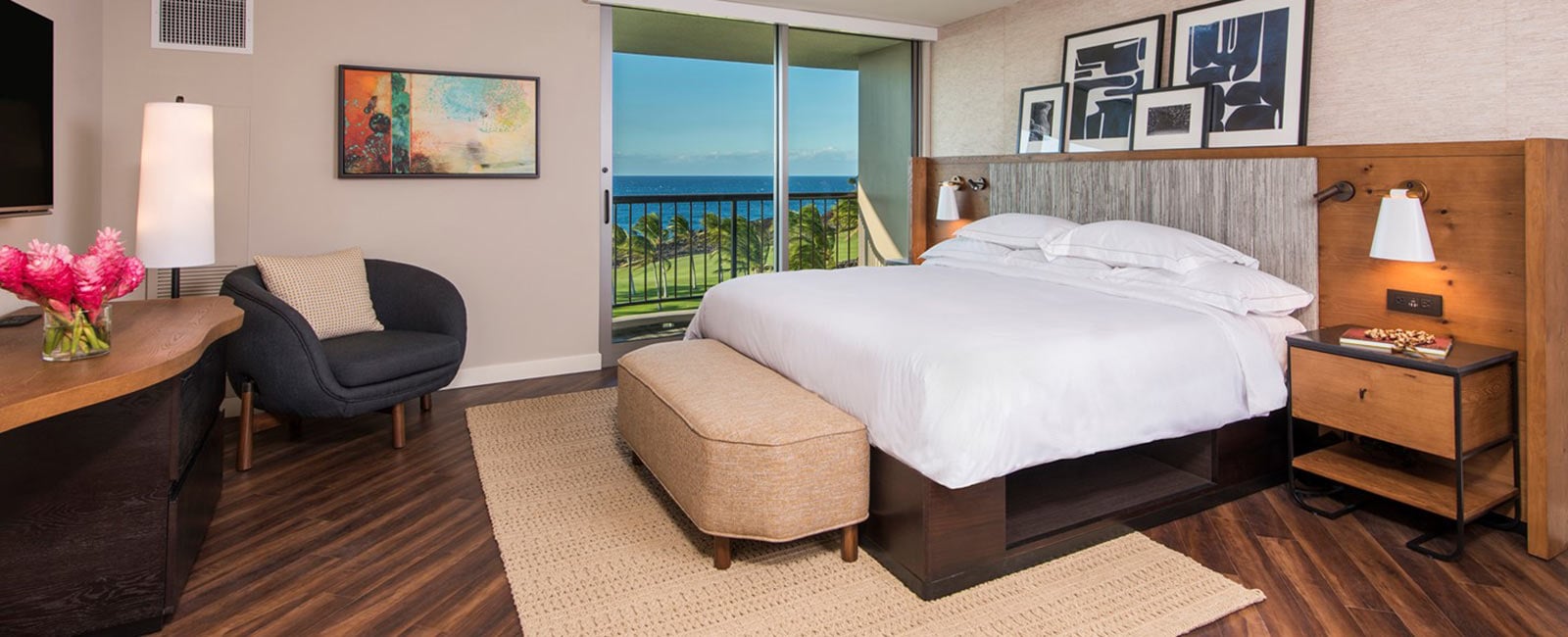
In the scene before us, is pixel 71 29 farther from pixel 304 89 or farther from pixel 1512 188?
pixel 1512 188

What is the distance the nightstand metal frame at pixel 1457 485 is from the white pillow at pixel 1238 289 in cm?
37

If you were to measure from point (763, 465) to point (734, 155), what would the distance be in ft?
11.7

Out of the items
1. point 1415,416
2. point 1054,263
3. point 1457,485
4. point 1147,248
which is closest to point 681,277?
point 1054,263

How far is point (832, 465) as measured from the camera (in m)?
2.29

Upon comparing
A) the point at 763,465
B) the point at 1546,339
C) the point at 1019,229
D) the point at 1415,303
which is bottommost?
the point at 763,465

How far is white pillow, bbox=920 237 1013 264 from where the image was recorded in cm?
411

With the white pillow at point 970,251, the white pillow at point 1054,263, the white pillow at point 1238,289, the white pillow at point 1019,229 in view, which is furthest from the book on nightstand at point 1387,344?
the white pillow at point 970,251

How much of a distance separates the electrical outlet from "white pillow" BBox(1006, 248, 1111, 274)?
38.3 inches

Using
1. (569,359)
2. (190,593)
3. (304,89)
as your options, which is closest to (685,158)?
(569,359)

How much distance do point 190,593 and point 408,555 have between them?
54 cm

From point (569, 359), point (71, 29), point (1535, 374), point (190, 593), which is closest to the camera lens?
point (190, 593)

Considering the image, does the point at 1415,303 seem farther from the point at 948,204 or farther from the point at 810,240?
the point at 810,240

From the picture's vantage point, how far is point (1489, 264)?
262 centimetres

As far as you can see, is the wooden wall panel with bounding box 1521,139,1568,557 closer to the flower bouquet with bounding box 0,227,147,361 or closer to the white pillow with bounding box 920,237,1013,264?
the white pillow with bounding box 920,237,1013,264
